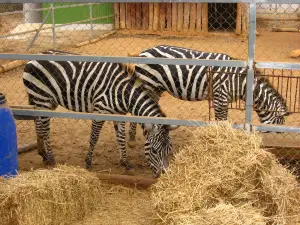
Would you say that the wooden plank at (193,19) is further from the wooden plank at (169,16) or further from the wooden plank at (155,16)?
the wooden plank at (155,16)

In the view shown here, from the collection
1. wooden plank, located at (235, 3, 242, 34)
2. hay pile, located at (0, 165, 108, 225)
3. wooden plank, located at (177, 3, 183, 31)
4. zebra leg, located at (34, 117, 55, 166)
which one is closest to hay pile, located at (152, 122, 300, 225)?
hay pile, located at (0, 165, 108, 225)

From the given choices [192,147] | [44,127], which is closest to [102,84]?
[44,127]

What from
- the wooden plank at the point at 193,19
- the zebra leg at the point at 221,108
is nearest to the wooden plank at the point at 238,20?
the wooden plank at the point at 193,19

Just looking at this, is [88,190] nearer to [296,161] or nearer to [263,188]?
[263,188]

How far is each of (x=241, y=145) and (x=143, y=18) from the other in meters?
13.7

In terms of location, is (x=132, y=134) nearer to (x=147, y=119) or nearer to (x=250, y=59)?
(x=147, y=119)

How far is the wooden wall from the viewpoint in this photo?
1720cm

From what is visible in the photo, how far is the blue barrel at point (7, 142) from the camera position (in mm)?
5715

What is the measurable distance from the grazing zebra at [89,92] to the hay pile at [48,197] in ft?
4.16

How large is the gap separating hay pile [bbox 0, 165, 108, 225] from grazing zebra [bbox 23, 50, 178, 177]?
4.16 feet

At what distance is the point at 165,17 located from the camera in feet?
58.1

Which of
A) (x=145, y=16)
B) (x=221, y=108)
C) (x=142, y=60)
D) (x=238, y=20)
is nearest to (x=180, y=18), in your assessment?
(x=145, y=16)

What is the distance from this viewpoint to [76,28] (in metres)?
17.5

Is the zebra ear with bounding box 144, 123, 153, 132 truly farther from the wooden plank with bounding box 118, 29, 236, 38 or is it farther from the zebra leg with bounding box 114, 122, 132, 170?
the wooden plank with bounding box 118, 29, 236, 38
